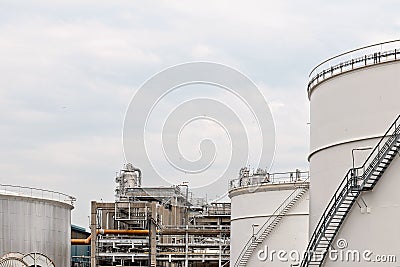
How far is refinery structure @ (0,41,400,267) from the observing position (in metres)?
20.5

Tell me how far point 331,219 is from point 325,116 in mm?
3338

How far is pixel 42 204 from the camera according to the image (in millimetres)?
38875

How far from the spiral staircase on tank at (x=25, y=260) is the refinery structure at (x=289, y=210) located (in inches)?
2.0

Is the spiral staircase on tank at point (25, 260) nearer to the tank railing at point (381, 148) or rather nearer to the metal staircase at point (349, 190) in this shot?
the metal staircase at point (349, 190)

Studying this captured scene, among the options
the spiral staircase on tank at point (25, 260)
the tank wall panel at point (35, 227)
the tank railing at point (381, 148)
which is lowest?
the spiral staircase on tank at point (25, 260)

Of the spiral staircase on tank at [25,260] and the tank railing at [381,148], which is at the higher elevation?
the tank railing at [381,148]

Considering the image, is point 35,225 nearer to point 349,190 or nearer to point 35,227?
point 35,227

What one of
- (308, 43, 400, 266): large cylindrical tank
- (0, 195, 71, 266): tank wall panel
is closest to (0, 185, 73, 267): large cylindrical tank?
(0, 195, 71, 266): tank wall panel

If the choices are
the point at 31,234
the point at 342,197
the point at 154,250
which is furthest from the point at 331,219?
the point at 154,250

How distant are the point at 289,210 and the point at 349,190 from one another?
545 inches

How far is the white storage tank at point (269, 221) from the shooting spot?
111 feet

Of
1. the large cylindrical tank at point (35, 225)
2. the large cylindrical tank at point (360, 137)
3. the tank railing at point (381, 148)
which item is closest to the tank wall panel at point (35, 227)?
the large cylindrical tank at point (35, 225)

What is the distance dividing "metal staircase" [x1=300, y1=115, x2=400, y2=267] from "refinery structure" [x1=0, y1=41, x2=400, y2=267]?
0.03m

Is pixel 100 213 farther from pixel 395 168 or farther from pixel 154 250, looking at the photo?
pixel 395 168
